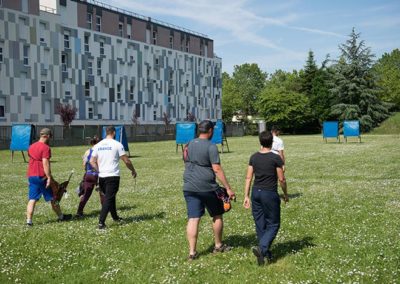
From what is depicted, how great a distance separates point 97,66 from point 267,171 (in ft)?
222

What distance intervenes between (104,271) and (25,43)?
193ft

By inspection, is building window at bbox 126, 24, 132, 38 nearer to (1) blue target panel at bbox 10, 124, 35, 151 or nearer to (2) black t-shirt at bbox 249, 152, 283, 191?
(1) blue target panel at bbox 10, 124, 35, 151

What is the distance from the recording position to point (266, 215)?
768cm

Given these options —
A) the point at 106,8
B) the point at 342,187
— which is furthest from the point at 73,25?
the point at 342,187

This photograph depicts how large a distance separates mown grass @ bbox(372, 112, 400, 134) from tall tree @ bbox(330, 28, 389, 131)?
1.06 meters

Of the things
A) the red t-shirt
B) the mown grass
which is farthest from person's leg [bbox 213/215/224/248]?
the mown grass

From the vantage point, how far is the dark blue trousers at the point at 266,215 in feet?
24.5

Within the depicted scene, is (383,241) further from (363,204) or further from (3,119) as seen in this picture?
(3,119)

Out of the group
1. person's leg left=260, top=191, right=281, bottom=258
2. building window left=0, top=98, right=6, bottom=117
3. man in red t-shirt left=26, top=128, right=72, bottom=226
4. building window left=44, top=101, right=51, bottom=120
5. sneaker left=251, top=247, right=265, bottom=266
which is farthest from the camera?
building window left=44, top=101, right=51, bottom=120

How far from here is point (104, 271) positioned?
7.39 meters

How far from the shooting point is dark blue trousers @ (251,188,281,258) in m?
7.47

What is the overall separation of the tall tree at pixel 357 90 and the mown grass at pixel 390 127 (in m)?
1.06

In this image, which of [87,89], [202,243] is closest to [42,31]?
[87,89]

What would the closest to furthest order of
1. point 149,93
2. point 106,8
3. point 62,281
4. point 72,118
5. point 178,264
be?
point 62,281, point 178,264, point 72,118, point 106,8, point 149,93
